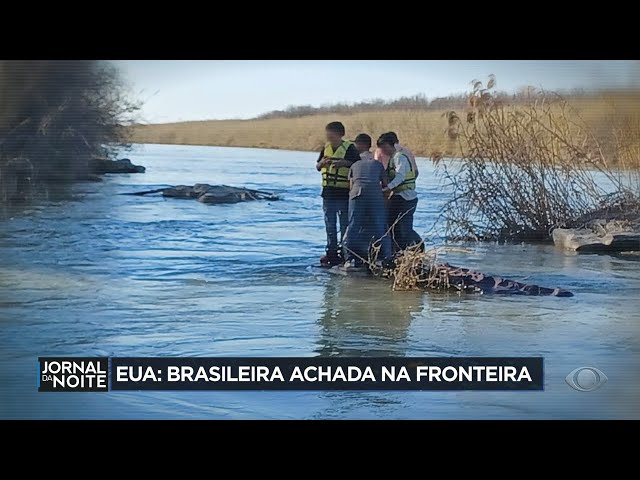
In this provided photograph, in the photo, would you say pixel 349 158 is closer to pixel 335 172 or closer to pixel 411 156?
pixel 335 172

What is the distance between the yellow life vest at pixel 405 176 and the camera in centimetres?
446

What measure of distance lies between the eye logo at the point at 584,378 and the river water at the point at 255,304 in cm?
3

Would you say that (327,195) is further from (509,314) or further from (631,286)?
(631,286)

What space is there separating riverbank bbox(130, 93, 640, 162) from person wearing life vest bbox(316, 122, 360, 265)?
0.22 feet

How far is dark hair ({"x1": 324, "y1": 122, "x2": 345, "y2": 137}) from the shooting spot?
4.43 m

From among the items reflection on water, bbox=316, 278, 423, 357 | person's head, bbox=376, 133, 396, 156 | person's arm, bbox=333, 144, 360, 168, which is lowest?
reflection on water, bbox=316, 278, 423, 357

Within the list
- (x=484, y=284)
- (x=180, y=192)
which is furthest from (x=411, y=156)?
(x=180, y=192)

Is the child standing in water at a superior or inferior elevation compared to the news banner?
superior

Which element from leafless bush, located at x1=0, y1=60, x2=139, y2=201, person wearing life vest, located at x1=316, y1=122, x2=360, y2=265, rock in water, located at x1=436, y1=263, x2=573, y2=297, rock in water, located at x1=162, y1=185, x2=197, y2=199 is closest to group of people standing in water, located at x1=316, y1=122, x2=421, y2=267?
person wearing life vest, located at x1=316, y1=122, x2=360, y2=265

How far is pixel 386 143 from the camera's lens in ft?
14.6

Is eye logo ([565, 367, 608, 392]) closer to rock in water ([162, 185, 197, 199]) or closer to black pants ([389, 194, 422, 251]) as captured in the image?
black pants ([389, 194, 422, 251])

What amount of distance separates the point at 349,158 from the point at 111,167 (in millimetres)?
1149

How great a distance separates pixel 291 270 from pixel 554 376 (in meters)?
1.34
